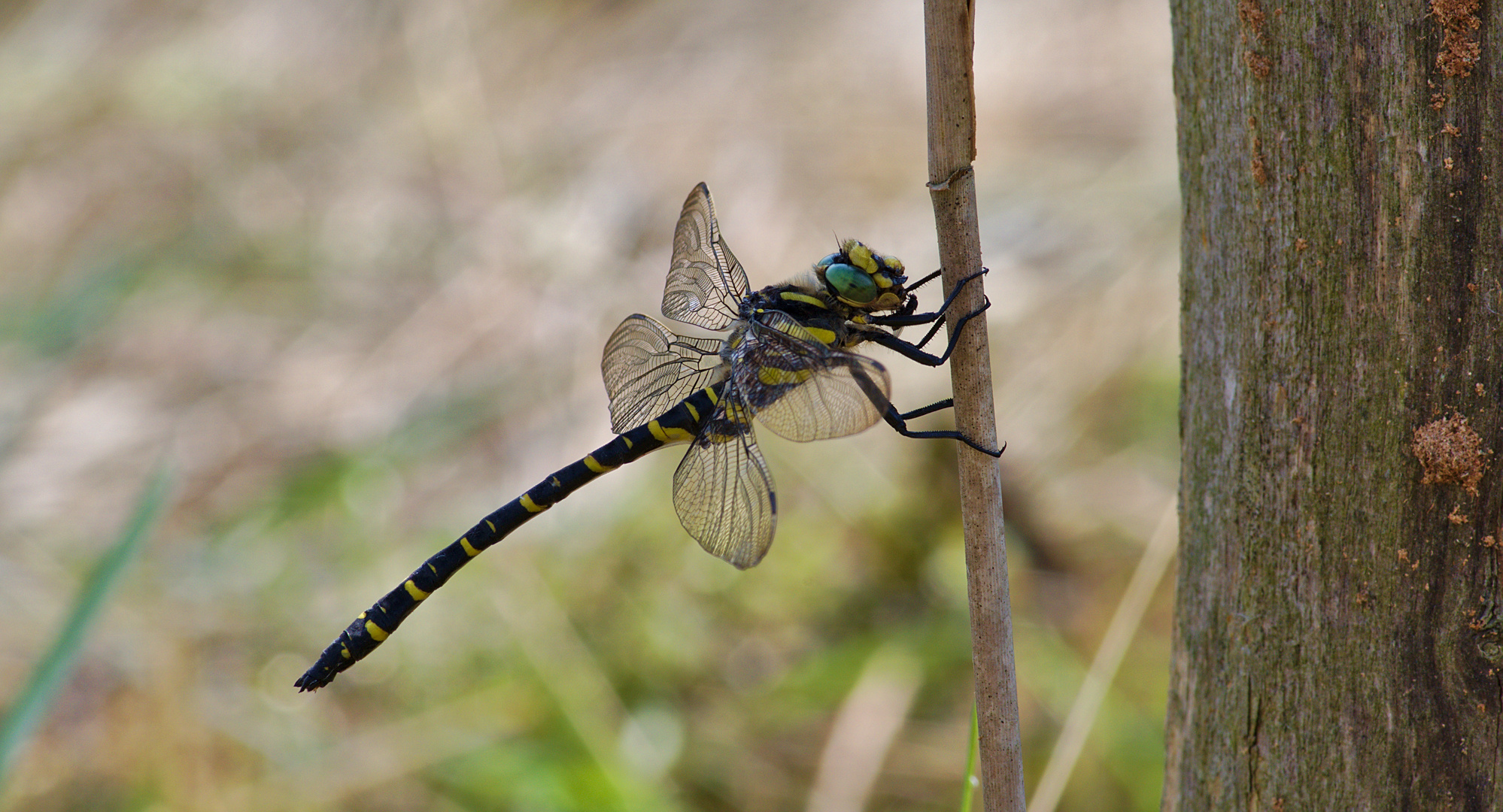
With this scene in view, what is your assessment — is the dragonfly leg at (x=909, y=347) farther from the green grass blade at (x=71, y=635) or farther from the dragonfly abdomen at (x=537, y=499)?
the green grass blade at (x=71, y=635)

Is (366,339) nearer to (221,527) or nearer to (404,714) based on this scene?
(221,527)

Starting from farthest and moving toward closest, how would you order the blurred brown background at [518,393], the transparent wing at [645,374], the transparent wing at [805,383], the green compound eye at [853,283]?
the blurred brown background at [518,393]
the transparent wing at [645,374]
the green compound eye at [853,283]
the transparent wing at [805,383]

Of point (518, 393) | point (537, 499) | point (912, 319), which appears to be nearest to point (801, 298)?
point (912, 319)

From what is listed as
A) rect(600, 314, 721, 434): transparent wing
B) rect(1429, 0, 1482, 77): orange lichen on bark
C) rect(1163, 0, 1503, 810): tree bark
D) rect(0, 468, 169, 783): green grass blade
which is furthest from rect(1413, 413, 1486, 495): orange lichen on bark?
rect(0, 468, 169, 783): green grass blade

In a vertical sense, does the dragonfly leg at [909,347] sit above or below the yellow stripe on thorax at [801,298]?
below

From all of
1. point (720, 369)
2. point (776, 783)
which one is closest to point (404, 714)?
point (776, 783)

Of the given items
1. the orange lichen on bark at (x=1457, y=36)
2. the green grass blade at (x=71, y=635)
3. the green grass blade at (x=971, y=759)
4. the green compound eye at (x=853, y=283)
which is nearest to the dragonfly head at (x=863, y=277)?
the green compound eye at (x=853, y=283)

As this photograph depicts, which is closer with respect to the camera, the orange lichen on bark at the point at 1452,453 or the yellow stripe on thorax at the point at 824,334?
the orange lichen on bark at the point at 1452,453

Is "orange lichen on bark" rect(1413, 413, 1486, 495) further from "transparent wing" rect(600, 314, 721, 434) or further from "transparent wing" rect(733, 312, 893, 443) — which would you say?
"transparent wing" rect(600, 314, 721, 434)
